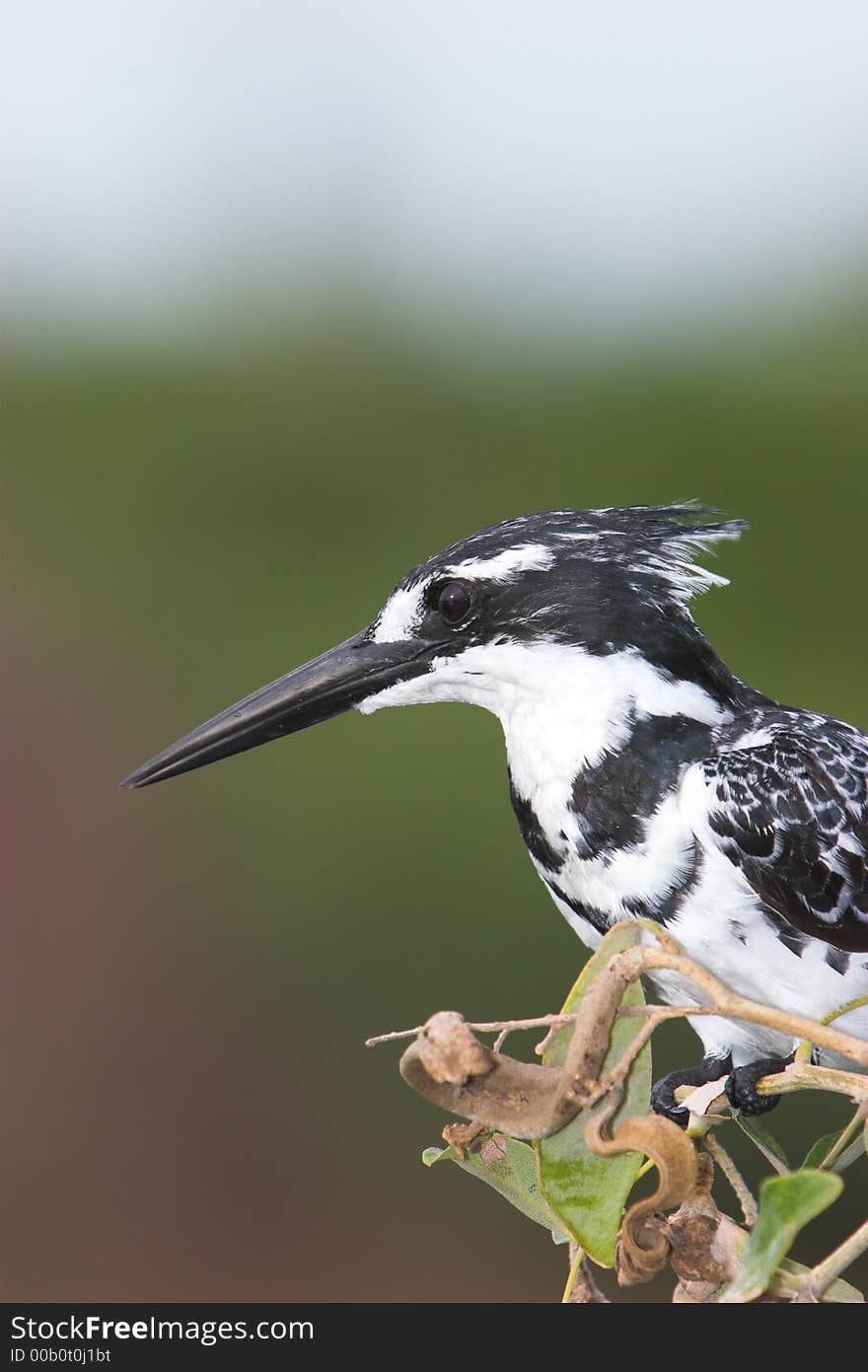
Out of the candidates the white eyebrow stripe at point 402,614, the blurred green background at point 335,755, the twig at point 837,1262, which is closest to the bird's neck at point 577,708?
the white eyebrow stripe at point 402,614

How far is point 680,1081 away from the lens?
1.59 m

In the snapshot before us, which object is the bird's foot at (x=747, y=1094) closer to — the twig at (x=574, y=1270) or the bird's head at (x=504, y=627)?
the twig at (x=574, y=1270)

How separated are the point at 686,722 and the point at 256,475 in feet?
10.9

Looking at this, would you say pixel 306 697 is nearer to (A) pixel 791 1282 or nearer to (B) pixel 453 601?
(B) pixel 453 601

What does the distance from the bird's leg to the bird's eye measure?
0.57 meters

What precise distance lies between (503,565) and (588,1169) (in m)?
0.79

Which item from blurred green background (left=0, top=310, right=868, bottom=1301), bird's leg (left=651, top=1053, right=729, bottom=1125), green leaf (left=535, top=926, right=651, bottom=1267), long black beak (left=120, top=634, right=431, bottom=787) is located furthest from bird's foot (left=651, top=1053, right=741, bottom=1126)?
blurred green background (left=0, top=310, right=868, bottom=1301)

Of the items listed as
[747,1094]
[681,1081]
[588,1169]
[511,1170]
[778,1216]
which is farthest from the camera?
[681,1081]

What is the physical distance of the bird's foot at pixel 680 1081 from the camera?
1.49 metres

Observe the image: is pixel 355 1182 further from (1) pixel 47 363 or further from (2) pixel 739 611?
(1) pixel 47 363

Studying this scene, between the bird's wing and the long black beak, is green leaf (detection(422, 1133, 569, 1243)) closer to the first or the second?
the bird's wing

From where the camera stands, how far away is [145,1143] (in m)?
4.45

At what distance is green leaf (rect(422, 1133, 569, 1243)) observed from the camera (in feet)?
3.91

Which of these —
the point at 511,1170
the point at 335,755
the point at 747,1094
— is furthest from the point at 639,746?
the point at 335,755
